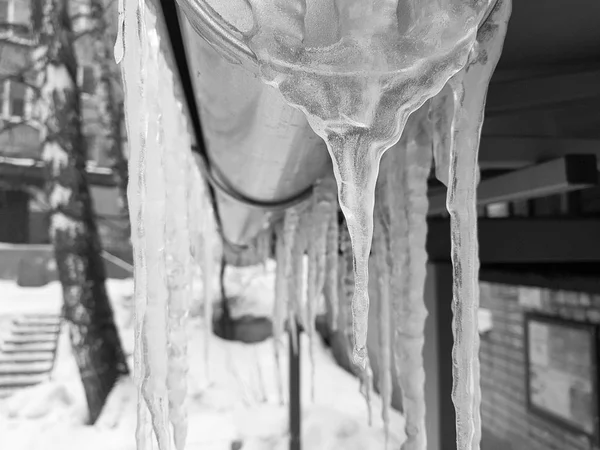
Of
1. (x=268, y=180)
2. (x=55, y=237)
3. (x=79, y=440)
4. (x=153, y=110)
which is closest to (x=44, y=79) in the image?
(x=55, y=237)

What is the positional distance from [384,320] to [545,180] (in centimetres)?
64

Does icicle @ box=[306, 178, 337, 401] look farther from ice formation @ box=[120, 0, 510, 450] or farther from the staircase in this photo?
the staircase

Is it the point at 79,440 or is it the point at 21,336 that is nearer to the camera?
the point at 79,440

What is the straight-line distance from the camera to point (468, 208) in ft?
1.82

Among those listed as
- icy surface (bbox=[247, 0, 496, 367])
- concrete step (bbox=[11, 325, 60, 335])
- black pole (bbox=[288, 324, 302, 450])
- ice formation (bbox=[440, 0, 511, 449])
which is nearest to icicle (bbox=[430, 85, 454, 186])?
ice formation (bbox=[440, 0, 511, 449])

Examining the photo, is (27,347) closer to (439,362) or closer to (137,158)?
(439,362)

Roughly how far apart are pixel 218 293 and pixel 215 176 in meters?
6.71

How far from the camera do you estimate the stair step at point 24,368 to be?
589cm

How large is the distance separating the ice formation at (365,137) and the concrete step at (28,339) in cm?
689

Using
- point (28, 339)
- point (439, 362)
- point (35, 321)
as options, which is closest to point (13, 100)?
point (35, 321)

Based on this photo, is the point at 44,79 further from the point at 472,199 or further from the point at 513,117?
the point at 472,199

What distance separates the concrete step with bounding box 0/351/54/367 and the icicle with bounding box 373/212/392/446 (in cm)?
640

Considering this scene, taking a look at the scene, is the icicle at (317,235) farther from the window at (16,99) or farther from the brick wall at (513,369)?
the window at (16,99)

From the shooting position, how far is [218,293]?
7.66 metres
